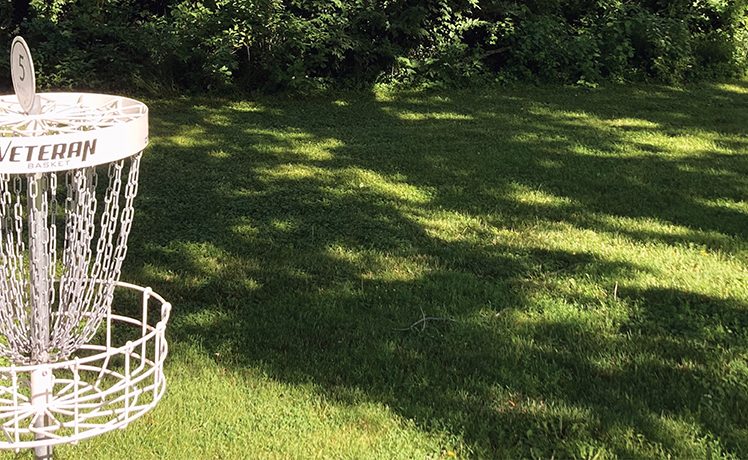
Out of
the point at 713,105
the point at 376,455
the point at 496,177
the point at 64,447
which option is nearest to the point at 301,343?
the point at 376,455

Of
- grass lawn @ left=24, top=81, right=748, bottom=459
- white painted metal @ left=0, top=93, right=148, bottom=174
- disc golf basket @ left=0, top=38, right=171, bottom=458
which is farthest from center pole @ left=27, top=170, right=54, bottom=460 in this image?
grass lawn @ left=24, top=81, right=748, bottom=459

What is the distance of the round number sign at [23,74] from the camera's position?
1.88 metres

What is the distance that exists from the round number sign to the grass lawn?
Result: 1.46 metres

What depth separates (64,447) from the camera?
9.58 ft

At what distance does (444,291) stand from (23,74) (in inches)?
106

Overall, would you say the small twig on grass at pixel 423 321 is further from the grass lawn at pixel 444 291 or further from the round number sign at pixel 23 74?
the round number sign at pixel 23 74

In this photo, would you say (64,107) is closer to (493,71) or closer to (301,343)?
(301,343)

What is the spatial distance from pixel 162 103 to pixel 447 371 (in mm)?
6184

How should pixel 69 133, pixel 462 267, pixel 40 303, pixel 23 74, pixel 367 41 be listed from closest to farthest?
1. pixel 69 133
2. pixel 23 74
3. pixel 40 303
4. pixel 462 267
5. pixel 367 41

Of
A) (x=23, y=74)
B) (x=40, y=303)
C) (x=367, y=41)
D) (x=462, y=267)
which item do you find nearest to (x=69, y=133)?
(x=23, y=74)

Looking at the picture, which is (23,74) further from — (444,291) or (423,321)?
(444,291)

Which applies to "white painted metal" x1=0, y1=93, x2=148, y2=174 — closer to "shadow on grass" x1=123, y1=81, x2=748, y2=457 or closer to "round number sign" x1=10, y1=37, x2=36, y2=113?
"round number sign" x1=10, y1=37, x2=36, y2=113

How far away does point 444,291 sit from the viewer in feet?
13.9

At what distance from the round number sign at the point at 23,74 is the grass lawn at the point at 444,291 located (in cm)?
146
